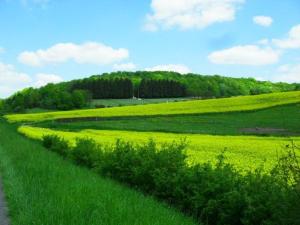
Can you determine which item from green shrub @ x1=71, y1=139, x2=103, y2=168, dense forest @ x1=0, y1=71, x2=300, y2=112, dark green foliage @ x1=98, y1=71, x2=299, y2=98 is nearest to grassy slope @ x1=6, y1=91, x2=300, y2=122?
green shrub @ x1=71, y1=139, x2=103, y2=168

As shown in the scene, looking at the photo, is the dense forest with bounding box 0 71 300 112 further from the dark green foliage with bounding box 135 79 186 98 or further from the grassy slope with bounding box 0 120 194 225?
the grassy slope with bounding box 0 120 194 225

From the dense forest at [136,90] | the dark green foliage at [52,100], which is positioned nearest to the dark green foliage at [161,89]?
the dense forest at [136,90]

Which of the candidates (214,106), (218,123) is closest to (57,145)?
(218,123)

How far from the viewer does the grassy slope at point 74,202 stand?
8.60m

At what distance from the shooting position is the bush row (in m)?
7.90

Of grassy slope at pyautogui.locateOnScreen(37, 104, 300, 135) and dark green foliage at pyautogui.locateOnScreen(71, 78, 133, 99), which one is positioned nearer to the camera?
grassy slope at pyautogui.locateOnScreen(37, 104, 300, 135)

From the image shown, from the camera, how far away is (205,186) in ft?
31.3

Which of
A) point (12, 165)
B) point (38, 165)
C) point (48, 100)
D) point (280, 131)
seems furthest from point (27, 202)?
point (48, 100)

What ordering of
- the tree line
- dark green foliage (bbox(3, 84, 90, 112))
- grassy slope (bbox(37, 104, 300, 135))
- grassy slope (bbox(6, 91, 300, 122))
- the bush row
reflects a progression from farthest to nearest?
1. the tree line
2. dark green foliage (bbox(3, 84, 90, 112))
3. grassy slope (bbox(6, 91, 300, 122))
4. grassy slope (bbox(37, 104, 300, 135))
5. the bush row

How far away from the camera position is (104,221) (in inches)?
327

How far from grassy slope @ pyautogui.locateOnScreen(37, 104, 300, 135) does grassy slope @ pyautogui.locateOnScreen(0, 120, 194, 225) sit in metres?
25.1

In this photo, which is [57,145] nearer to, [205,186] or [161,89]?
[205,186]

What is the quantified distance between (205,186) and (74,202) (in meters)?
2.47

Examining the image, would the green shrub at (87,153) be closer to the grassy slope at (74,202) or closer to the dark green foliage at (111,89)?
the grassy slope at (74,202)
